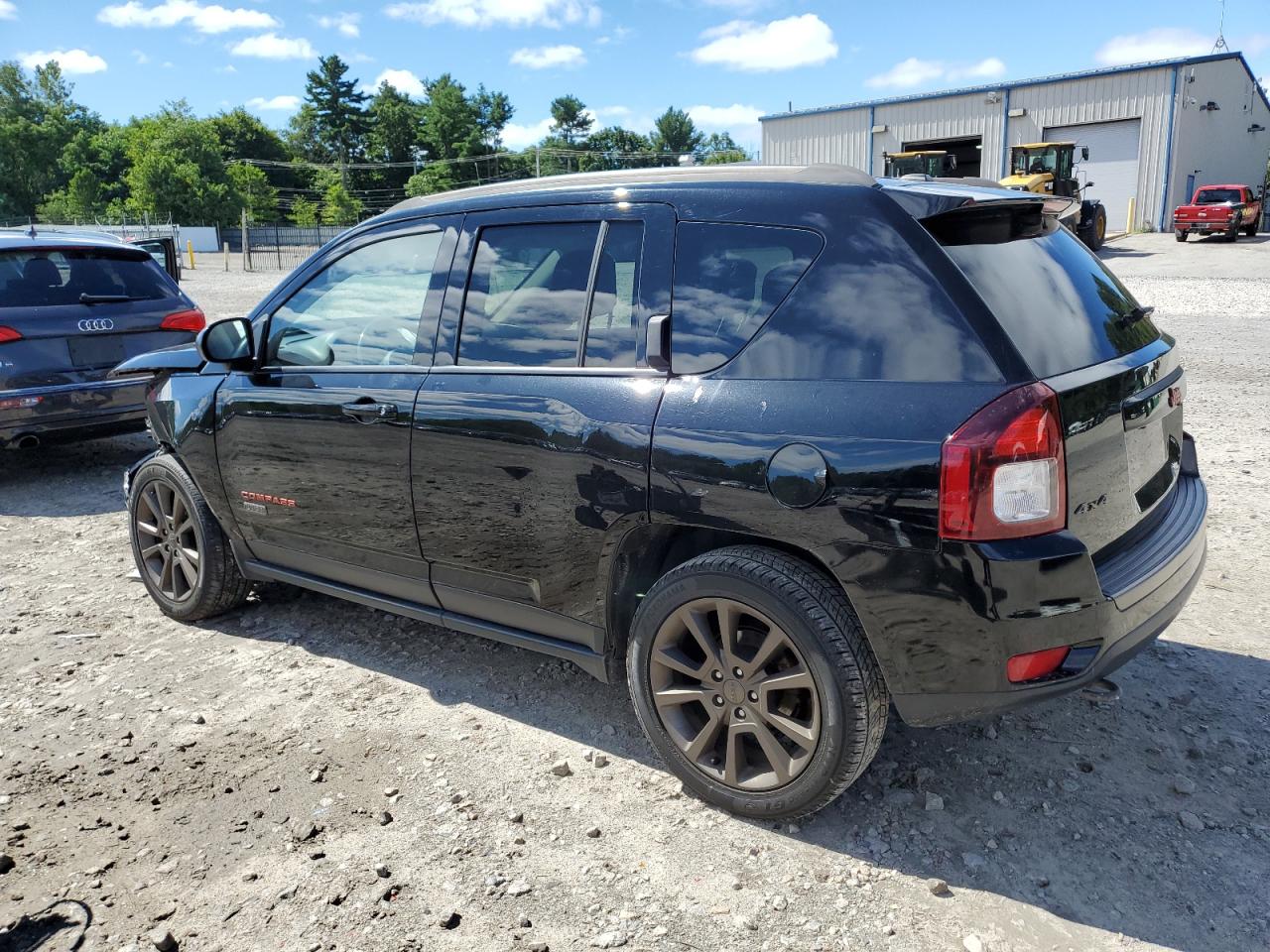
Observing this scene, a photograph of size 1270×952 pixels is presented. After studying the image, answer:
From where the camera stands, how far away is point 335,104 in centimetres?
10375

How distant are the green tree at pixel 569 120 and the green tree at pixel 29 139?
49815 millimetres

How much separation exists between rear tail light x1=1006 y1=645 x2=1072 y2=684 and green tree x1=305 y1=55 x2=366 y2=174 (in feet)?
363

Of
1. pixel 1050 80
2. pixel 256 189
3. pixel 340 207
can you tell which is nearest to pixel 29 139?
pixel 256 189

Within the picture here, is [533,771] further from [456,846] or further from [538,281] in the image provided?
[538,281]

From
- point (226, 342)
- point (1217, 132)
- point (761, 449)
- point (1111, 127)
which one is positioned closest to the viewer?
point (761, 449)

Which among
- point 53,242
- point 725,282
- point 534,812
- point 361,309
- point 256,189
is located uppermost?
point 256,189

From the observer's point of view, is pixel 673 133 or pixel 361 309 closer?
pixel 361 309

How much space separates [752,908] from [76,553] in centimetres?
490

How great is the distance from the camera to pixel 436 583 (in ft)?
12.1

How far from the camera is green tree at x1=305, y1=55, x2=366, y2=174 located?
103125 millimetres

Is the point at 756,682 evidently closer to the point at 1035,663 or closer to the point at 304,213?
the point at 1035,663

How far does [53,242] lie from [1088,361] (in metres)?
7.35

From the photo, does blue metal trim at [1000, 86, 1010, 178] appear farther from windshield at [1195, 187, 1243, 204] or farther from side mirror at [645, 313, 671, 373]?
side mirror at [645, 313, 671, 373]

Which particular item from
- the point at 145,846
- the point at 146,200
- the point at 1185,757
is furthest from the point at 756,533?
the point at 146,200
